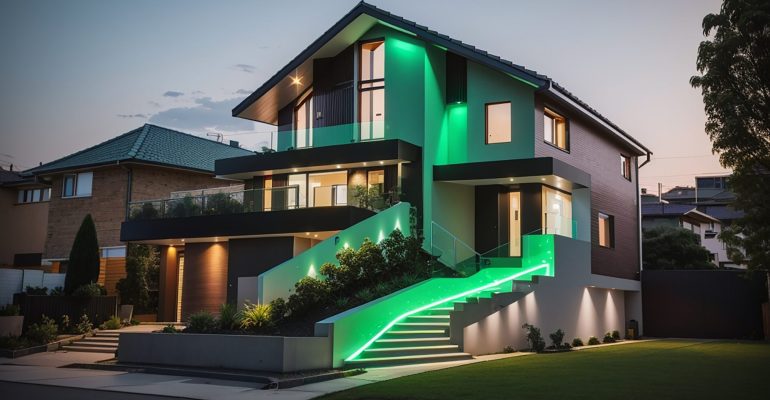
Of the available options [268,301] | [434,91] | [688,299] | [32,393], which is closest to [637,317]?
[688,299]

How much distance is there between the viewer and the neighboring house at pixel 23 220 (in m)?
41.0

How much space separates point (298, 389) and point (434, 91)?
52.2 ft

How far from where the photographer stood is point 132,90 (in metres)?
22.8

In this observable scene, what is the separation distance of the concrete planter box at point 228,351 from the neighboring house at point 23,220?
25.2 metres

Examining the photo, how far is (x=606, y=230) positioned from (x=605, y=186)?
1904mm

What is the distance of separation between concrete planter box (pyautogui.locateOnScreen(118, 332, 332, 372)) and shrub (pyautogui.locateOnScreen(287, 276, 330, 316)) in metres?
3.50

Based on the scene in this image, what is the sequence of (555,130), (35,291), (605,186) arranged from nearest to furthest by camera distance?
(35,291)
(555,130)
(605,186)

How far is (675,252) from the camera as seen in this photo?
148ft

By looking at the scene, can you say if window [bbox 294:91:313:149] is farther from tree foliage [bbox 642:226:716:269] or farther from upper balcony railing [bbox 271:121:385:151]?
tree foliage [bbox 642:226:716:269]

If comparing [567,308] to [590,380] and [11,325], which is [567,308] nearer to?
[590,380]

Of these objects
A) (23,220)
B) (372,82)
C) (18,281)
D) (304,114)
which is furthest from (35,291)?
(23,220)

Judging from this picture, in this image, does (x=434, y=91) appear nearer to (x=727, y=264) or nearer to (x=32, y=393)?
(x=32, y=393)

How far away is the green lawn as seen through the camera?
1212cm

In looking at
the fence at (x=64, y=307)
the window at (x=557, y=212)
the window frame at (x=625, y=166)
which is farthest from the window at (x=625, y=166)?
the fence at (x=64, y=307)
